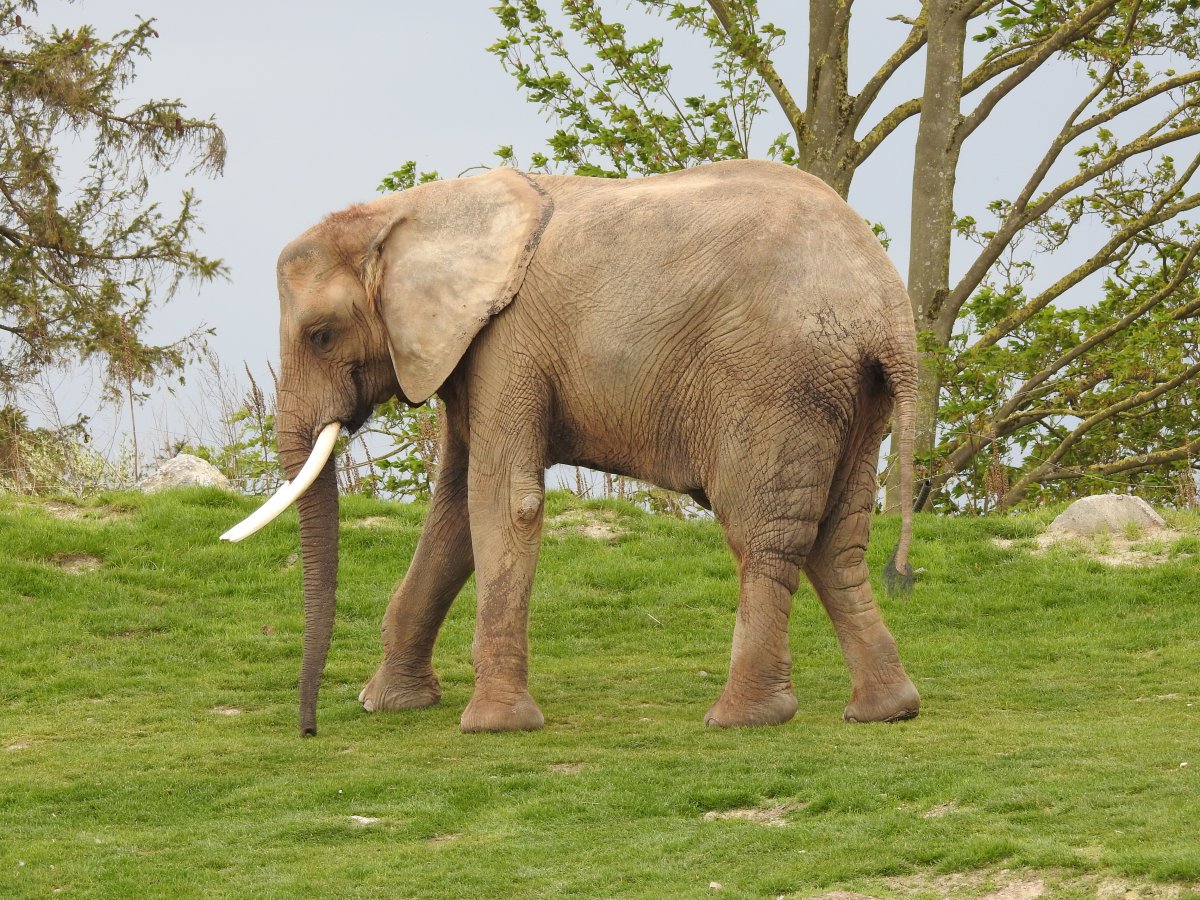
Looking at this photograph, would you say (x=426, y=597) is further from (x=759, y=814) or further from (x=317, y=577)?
(x=759, y=814)

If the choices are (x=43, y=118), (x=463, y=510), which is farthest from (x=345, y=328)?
(x=43, y=118)

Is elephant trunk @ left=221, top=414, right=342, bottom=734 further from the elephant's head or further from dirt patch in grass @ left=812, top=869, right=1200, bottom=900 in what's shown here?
dirt patch in grass @ left=812, top=869, right=1200, bottom=900

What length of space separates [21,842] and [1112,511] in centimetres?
1026

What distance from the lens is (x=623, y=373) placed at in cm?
970

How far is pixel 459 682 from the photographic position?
11.7m

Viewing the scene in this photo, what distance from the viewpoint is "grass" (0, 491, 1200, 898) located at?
6953 millimetres

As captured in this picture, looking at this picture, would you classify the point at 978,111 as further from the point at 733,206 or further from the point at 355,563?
the point at 733,206

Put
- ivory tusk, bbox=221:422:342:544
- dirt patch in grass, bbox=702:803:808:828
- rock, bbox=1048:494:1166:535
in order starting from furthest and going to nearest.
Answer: rock, bbox=1048:494:1166:535
ivory tusk, bbox=221:422:342:544
dirt patch in grass, bbox=702:803:808:828

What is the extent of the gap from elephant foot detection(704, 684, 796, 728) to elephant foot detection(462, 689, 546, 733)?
103cm

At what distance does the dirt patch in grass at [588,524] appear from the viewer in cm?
1562

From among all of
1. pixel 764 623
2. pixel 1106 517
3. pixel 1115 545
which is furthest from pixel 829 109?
pixel 764 623

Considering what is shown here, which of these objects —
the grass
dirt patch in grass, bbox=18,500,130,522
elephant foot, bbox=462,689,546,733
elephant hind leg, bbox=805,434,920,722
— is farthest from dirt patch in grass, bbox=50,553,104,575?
elephant hind leg, bbox=805,434,920,722

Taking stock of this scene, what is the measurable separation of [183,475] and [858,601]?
894cm

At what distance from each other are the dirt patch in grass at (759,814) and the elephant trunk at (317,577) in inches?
116
